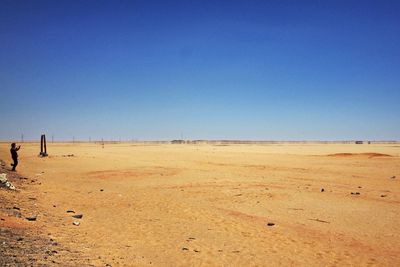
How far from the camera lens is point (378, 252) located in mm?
9383

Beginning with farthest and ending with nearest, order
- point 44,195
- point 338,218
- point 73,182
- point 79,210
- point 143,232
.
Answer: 1. point 73,182
2. point 44,195
3. point 79,210
4. point 338,218
5. point 143,232

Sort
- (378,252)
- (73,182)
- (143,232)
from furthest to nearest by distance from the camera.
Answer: (73,182) → (143,232) → (378,252)

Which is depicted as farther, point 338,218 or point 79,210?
point 79,210

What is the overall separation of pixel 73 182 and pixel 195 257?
1677cm

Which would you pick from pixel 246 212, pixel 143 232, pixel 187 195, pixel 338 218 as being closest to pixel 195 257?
pixel 143 232

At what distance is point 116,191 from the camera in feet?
64.7

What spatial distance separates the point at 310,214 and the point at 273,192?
532 cm

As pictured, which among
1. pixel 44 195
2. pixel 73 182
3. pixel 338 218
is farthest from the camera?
pixel 73 182

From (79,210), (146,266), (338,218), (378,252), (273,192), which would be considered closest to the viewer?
(146,266)

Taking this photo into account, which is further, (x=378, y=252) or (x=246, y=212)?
(x=246, y=212)

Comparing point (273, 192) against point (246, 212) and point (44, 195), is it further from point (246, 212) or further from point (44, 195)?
point (44, 195)

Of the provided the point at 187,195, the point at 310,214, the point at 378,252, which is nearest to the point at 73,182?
the point at 187,195

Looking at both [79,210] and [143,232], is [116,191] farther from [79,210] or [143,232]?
[143,232]

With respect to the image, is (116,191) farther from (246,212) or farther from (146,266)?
(146,266)
